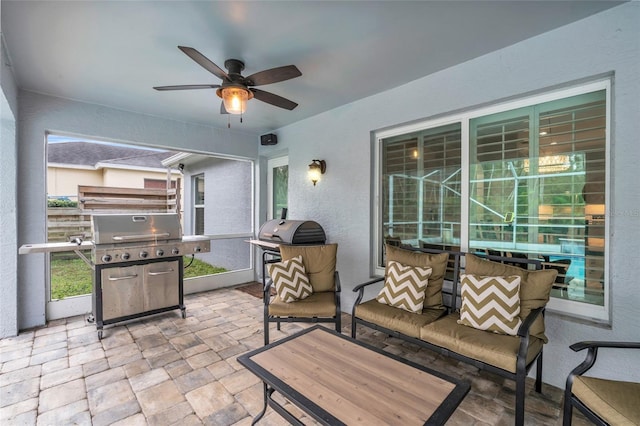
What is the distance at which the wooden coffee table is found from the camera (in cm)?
127

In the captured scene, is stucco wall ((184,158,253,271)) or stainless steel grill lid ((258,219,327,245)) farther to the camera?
stucco wall ((184,158,253,271))

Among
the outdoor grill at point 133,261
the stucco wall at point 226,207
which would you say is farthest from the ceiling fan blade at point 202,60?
the stucco wall at point 226,207

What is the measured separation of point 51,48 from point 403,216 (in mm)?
3599

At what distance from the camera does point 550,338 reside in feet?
7.28

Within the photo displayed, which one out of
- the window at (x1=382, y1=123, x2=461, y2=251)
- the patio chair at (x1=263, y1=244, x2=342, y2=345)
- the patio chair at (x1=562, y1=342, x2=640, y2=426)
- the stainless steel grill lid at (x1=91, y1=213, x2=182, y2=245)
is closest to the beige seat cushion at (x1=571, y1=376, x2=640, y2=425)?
the patio chair at (x1=562, y1=342, x2=640, y2=426)

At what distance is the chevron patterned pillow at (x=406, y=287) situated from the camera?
2471mm

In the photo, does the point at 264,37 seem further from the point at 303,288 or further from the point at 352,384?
the point at 352,384

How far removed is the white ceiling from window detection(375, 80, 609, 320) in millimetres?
605

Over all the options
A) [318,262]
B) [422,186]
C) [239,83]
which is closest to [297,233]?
[318,262]

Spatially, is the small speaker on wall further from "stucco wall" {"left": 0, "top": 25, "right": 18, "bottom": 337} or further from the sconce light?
"stucco wall" {"left": 0, "top": 25, "right": 18, "bottom": 337}

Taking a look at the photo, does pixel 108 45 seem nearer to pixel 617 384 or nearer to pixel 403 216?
pixel 403 216

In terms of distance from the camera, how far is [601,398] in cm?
138

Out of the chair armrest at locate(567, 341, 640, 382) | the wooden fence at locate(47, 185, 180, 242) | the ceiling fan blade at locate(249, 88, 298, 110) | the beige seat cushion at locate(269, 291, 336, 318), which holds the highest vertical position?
the ceiling fan blade at locate(249, 88, 298, 110)

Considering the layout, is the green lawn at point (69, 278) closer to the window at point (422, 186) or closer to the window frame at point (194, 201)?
the window frame at point (194, 201)
